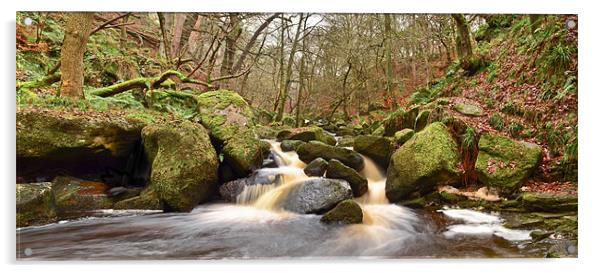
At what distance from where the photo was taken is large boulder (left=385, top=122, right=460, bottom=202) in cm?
275

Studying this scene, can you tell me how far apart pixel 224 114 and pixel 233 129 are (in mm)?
180

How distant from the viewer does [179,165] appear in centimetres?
285

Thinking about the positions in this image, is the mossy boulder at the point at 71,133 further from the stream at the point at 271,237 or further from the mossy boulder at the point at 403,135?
the mossy boulder at the point at 403,135

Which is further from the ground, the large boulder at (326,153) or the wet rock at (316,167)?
the large boulder at (326,153)

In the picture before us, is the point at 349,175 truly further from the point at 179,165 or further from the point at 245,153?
the point at 179,165

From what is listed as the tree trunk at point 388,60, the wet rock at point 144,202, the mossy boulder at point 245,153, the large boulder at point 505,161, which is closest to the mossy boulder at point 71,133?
the wet rock at point 144,202

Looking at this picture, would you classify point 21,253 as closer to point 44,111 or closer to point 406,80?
point 44,111

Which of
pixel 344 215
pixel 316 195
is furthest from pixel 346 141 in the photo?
pixel 344 215

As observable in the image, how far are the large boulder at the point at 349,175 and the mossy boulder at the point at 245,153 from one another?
2.12ft

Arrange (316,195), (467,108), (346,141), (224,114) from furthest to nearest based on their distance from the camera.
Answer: (346,141), (224,114), (467,108), (316,195)

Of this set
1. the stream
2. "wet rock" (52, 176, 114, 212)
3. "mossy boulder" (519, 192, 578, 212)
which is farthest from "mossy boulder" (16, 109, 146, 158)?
"mossy boulder" (519, 192, 578, 212)

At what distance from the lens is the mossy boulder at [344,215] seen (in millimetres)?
2578

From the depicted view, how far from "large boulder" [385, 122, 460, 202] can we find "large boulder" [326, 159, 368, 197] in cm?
22

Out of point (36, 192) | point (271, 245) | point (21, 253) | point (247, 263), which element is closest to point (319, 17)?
point (271, 245)
